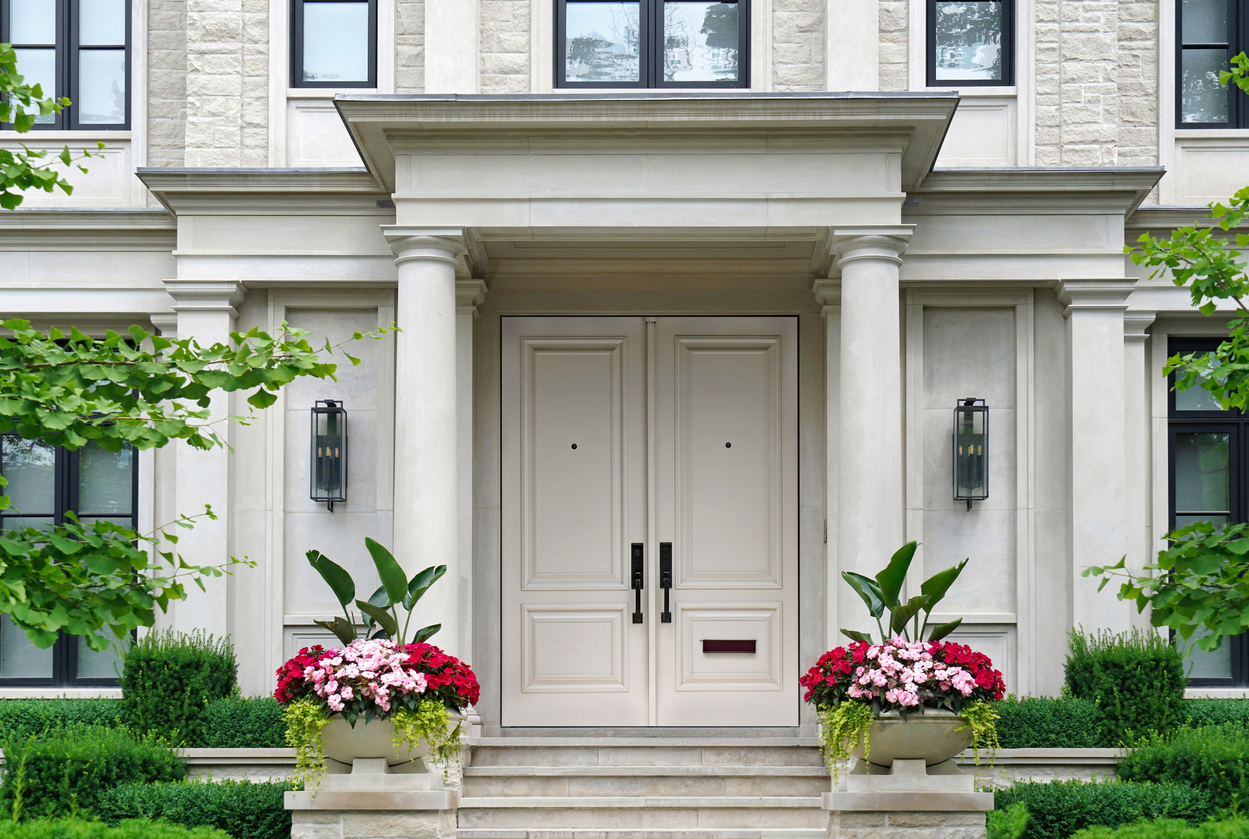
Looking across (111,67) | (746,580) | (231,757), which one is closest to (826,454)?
(746,580)

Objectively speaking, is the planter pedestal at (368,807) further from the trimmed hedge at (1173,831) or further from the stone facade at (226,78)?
the stone facade at (226,78)

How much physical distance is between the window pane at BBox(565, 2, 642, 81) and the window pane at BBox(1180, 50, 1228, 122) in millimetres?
4859

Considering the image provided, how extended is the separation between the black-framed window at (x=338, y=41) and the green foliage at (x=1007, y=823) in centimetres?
739

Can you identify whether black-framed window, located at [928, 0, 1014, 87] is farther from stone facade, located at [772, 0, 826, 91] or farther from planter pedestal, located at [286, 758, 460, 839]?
planter pedestal, located at [286, 758, 460, 839]

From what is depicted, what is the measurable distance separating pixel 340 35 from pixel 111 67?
2271 millimetres

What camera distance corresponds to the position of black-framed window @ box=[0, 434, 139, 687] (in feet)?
32.6

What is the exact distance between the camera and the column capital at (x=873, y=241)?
8117 millimetres

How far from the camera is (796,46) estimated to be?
9375 mm

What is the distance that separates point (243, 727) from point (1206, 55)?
32.2 feet

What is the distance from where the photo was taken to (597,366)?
388 inches

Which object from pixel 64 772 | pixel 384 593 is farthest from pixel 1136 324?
pixel 64 772

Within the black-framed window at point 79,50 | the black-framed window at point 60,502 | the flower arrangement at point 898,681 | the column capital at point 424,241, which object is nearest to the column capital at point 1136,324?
the flower arrangement at point 898,681

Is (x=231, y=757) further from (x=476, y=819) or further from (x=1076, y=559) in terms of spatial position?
(x=1076, y=559)

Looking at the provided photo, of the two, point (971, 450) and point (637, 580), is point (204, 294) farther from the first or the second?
point (971, 450)
